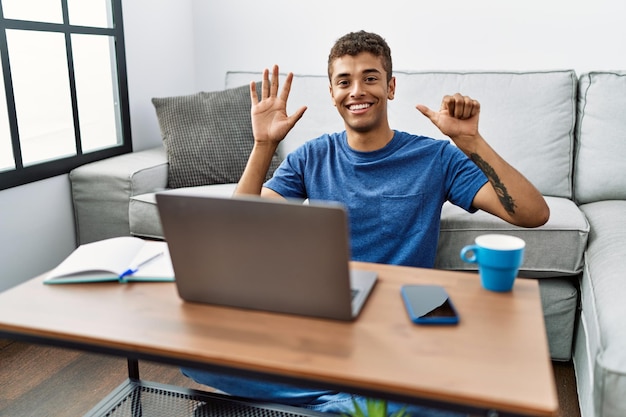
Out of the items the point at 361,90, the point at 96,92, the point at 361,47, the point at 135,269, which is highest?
the point at 361,47

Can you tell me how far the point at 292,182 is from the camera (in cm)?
162

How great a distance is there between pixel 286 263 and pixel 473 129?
66 cm

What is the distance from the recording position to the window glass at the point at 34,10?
2.26 m

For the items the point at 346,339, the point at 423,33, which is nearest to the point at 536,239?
the point at 346,339

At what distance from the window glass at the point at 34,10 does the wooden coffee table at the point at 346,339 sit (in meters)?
1.59

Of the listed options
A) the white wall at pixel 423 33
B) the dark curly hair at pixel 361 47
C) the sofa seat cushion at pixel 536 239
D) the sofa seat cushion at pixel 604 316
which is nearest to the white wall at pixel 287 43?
the white wall at pixel 423 33

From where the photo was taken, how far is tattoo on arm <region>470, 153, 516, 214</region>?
4.53 ft

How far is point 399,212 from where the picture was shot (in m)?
1.52

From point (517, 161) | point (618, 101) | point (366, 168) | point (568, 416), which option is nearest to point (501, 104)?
point (517, 161)

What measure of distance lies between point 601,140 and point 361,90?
49.2 inches

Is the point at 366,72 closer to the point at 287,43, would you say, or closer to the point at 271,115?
the point at 271,115

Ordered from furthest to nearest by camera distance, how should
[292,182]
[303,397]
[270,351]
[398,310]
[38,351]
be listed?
[38,351]
[292,182]
[303,397]
[398,310]
[270,351]

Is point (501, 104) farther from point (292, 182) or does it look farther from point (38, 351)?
point (38, 351)

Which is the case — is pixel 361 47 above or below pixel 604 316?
above
